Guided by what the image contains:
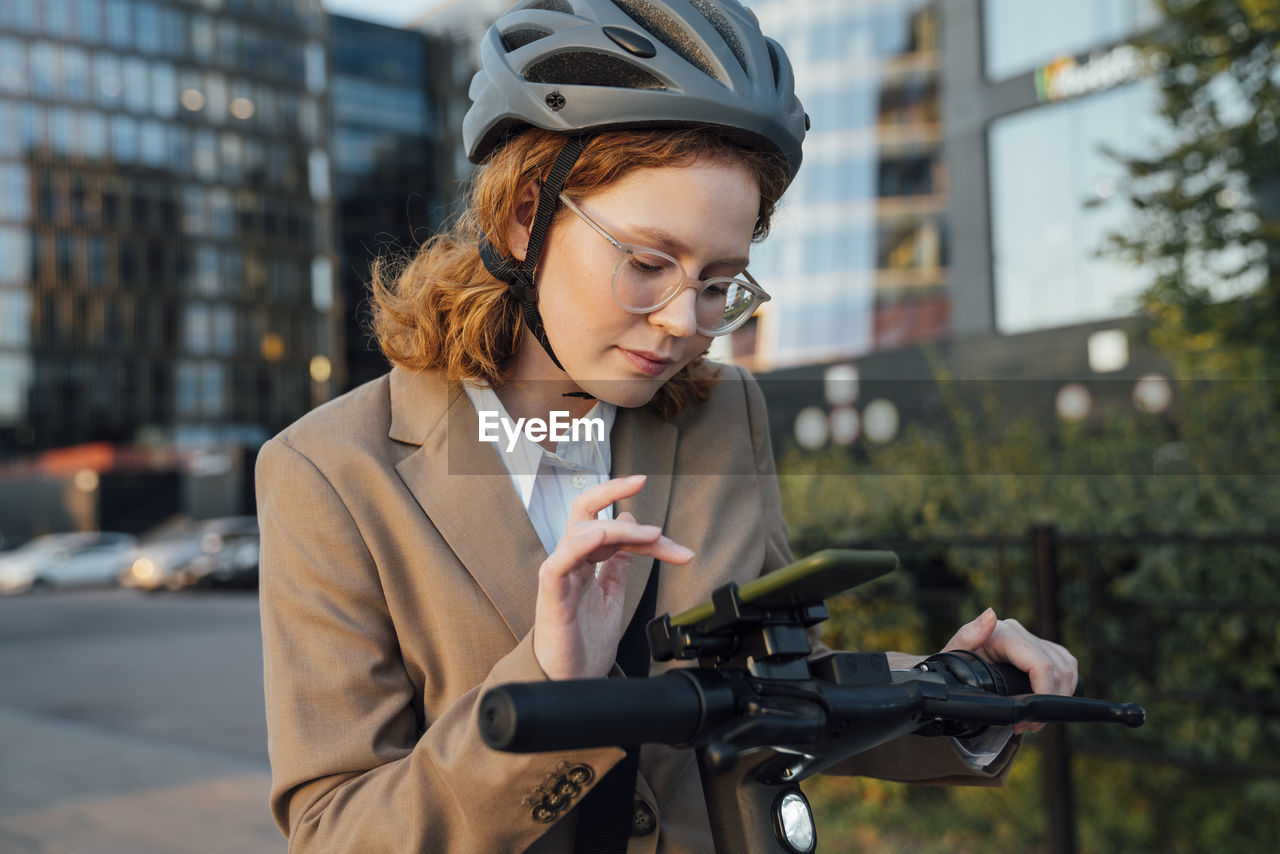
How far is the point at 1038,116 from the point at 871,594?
2233 centimetres

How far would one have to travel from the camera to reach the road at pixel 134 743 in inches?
226

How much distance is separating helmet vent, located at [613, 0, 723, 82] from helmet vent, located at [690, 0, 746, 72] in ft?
0.22

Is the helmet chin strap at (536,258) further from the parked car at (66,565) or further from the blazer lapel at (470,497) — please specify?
the parked car at (66,565)

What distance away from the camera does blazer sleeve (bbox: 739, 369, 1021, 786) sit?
1618mm

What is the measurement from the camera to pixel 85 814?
6.11 metres

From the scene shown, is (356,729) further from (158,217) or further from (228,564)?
(158,217)

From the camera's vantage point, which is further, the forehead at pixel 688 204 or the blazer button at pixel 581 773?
the forehead at pixel 688 204

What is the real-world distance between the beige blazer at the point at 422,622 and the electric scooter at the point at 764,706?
0.19 m

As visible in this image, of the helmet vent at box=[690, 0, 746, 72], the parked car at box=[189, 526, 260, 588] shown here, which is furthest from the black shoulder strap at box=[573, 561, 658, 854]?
the parked car at box=[189, 526, 260, 588]

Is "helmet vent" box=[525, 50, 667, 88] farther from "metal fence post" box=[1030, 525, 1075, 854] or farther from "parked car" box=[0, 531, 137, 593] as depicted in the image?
"parked car" box=[0, 531, 137, 593]

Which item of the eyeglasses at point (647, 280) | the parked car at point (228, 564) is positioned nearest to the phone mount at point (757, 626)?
the eyeglasses at point (647, 280)

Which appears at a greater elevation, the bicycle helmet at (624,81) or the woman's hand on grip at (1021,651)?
the bicycle helmet at (624,81)

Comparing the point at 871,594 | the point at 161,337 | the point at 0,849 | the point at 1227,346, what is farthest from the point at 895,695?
the point at 161,337

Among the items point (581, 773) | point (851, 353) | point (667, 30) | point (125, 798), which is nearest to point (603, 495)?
point (581, 773)
